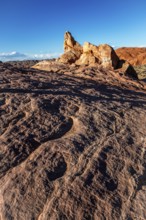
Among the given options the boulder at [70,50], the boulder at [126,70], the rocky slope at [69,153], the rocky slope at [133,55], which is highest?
the rocky slope at [69,153]

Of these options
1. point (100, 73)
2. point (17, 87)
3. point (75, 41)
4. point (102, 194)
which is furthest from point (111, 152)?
point (75, 41)

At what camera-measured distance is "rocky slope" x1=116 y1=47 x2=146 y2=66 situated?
78.8 metres

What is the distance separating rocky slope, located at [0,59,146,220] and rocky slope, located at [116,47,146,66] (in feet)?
231

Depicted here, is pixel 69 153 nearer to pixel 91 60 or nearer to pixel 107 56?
pixel 107 56

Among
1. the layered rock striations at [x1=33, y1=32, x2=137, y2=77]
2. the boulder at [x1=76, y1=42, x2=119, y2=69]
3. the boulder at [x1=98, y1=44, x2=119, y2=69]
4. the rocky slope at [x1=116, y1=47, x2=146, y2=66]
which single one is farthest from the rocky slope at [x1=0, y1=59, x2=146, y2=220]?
the rocky slope at [x1=116, y1=47, x2=146, y2=66]

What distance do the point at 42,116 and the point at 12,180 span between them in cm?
237

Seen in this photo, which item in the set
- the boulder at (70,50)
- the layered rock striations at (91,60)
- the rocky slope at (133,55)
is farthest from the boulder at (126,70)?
the rocky slope at (133,55)

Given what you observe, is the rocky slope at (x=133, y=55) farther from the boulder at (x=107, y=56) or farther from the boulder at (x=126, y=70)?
the boulder at (x=126, y=70)

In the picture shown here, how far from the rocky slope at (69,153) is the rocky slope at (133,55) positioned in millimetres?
70442

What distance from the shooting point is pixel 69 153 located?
6.64m

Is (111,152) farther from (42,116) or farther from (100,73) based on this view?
(100,73)

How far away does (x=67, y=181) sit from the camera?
5.95 meters

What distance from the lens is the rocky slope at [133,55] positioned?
78.8m

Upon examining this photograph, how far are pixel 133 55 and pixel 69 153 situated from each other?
82.8 metres
